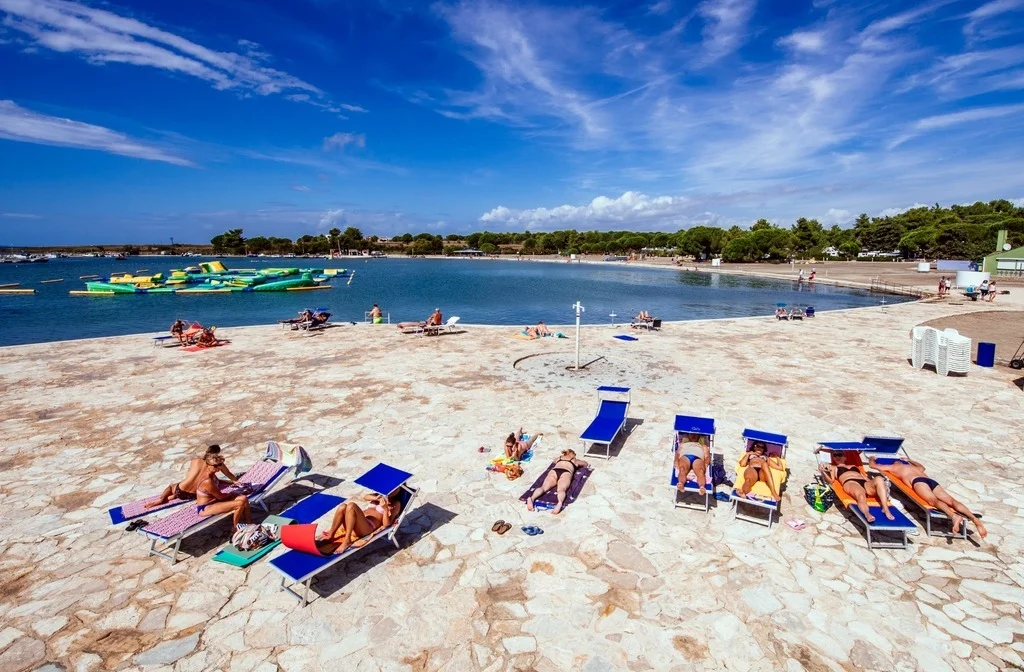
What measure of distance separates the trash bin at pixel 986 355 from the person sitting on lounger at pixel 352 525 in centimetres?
1666

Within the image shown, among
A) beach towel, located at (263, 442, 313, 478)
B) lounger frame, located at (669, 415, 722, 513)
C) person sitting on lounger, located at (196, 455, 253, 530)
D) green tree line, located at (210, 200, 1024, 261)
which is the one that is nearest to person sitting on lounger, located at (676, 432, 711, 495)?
lounger frame, located at (669, 415, 722, 513)

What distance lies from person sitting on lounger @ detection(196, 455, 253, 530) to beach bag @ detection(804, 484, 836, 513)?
735cm

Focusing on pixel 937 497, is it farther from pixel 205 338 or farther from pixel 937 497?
pixel 205 338

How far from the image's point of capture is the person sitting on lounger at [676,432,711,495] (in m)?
6.36

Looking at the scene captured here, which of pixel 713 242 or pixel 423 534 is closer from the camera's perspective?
pixel 423 534

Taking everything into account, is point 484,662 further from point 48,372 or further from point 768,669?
point 48,372

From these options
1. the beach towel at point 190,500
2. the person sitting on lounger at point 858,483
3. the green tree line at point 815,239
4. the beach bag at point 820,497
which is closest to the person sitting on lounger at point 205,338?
the beach towel at point 190,500

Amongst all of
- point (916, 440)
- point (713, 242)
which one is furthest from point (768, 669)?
point (713, 242)

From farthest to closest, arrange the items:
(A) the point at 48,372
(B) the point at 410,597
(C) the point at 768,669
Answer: (A) the point at 48,372, (B) the point at 410,597, (C) the point at 768,669

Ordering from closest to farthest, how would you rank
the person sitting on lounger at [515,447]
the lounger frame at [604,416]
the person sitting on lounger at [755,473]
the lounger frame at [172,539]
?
1. the lounger frame at [172,539]
2. the person sitting on lounger at [755,473]
3. the person sitting on lounger at [515,447]
4. the lounger frame at [604,416]

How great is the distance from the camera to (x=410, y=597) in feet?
15.9

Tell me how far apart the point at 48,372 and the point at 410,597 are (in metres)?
14.9

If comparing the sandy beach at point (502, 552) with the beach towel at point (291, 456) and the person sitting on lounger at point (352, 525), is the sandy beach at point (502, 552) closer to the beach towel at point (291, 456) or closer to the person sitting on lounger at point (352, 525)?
the person sitting on lounger at point (352, 525)

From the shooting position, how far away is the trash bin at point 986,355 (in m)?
13.3
